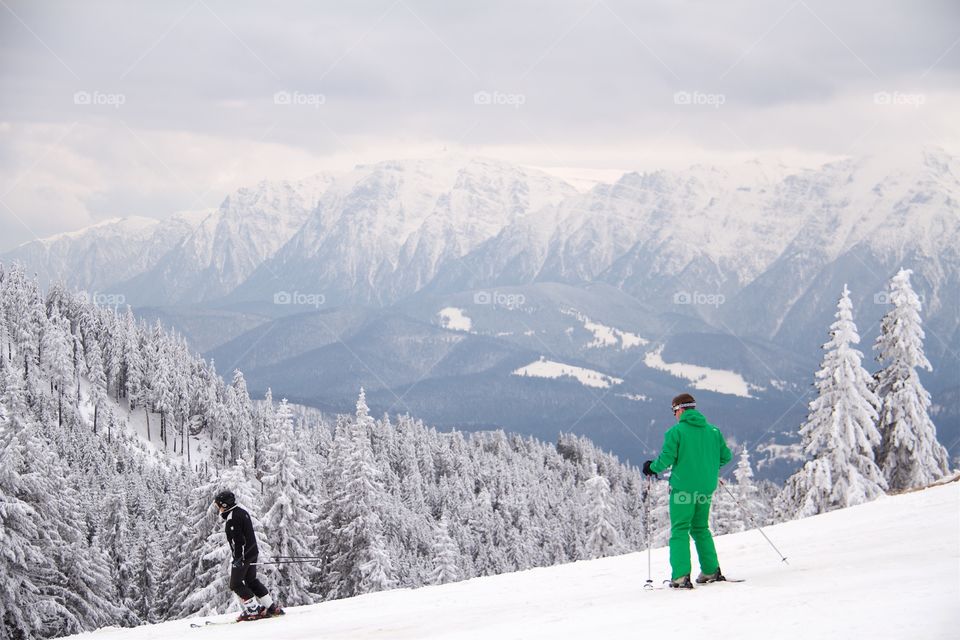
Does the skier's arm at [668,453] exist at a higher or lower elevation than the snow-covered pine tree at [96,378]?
lower

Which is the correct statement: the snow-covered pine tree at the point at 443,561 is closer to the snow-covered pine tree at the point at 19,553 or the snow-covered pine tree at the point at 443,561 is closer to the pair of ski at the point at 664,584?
the snow-covered pine tree at the point at 19,553

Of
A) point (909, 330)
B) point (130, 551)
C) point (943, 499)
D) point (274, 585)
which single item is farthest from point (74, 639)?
point (130, 551)

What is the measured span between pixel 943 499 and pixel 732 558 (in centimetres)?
679

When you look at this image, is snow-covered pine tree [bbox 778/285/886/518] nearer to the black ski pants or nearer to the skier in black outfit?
the black ski pants

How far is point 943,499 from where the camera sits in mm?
19391

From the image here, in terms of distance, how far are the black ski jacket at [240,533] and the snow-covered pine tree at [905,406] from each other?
1111 inches

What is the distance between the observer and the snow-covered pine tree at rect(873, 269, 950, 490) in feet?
112

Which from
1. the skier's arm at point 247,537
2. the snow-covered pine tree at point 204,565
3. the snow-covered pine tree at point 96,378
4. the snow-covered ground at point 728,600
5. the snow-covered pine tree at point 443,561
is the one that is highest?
the snow-covered pine tree at point 96,378

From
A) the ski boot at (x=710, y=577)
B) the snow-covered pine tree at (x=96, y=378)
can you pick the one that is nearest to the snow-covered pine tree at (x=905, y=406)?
the ski boot at (x=710, y=577)

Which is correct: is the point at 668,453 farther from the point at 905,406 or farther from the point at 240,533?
the point at 905,406

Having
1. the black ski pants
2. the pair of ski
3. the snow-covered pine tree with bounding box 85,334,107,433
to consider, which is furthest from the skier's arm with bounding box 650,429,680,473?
the snow-covered pine tree with bounding box 85,334,107,433

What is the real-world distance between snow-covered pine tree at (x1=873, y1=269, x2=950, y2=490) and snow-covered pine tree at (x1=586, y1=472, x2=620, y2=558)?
2374cm

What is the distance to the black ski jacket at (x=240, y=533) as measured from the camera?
45.7 ft

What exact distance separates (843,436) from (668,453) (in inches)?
956
